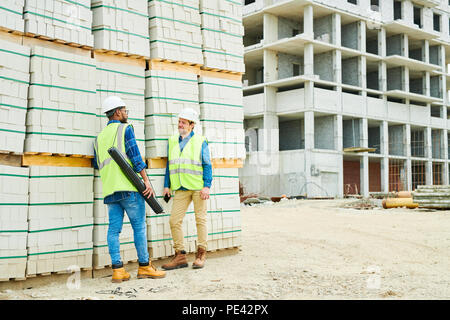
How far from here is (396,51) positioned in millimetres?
36625

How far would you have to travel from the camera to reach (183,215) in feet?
19.9

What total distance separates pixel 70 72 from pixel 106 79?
0.49 meters

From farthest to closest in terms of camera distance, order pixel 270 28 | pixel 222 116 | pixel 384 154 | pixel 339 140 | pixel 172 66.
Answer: pixel 384 154 < pixel 339 140 < pixel 270 28 < pixel 222 116 < pixel 172 66

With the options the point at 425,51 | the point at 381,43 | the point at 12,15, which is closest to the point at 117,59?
the point at 12,15

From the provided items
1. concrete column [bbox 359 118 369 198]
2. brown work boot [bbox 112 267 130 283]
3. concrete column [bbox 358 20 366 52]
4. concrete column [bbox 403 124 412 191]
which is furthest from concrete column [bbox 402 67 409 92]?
brown work boot [bbox 112 267 130 283]

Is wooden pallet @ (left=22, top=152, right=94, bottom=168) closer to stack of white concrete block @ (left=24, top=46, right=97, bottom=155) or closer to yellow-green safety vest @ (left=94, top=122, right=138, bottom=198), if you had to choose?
stack of white concrete block @ (left=24, top=46, right=97, bottom=155)

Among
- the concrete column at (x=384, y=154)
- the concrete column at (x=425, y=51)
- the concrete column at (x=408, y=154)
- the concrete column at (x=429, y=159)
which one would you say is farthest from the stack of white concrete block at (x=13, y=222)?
the concrete column at (x=425, y=51)

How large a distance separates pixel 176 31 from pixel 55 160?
2451 mm

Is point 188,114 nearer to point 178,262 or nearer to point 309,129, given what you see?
point 178,262

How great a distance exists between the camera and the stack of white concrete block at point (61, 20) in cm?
512

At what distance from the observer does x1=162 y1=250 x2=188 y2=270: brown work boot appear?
5.95 metres

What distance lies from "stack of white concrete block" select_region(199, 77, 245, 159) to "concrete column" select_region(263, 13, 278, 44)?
24324 millimetres

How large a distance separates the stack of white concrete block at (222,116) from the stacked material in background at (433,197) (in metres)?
9.14
